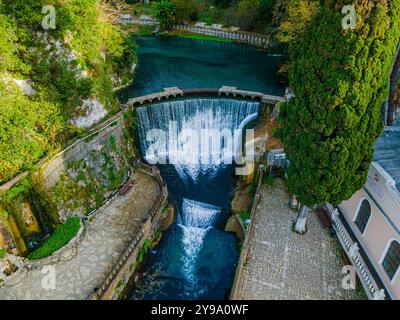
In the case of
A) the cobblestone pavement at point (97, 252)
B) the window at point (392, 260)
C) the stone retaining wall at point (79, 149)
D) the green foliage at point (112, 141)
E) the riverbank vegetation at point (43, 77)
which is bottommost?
the cobblestone pavement at point (97, 252)

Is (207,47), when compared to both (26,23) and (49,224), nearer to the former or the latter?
(26,23)

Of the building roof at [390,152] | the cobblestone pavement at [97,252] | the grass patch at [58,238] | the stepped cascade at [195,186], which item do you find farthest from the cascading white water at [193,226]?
the building roof at [390,152]

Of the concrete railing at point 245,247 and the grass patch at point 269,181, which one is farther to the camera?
the grass patch at point 269,181

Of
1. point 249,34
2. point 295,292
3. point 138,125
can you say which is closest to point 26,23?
point 138,125

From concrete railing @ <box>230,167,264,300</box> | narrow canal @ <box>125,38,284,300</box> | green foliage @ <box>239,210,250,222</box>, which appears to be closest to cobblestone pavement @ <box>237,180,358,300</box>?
concrete railing @ <box>230,167,264,300</box>

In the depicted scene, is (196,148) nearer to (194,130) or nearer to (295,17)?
(194,130)

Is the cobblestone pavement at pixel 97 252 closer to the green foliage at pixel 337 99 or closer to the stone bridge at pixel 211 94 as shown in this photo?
the stone bridge at pixel 211 94

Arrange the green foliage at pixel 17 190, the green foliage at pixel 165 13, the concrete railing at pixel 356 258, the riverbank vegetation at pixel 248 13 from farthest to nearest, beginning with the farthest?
the green foliage at pixel 165 13
the riverbank vegetation at pixel 248 13
the green foliage at pixel 17 190
the concrete railing at pixel 356 258

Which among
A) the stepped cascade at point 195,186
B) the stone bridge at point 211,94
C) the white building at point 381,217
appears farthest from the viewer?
the stone bridge at point 211,94

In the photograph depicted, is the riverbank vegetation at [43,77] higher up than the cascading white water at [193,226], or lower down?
higher up
